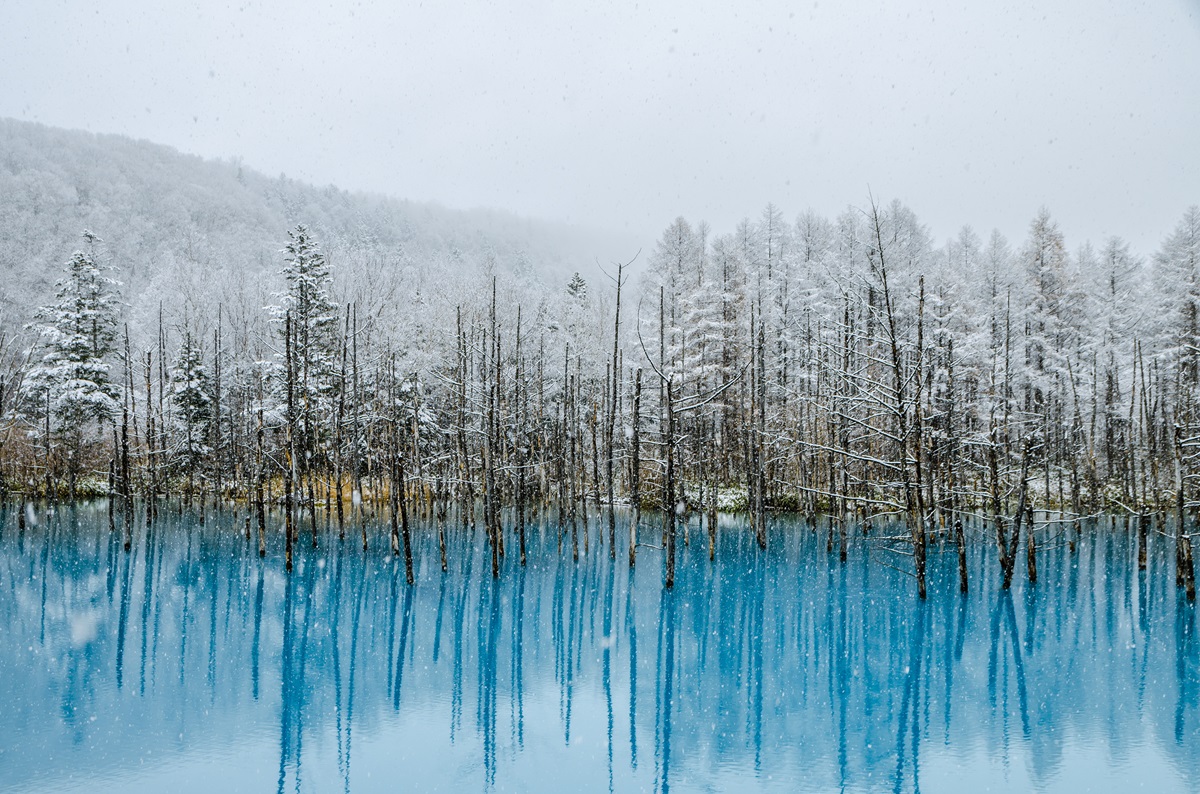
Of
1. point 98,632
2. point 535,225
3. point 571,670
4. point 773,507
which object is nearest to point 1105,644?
point 571,670

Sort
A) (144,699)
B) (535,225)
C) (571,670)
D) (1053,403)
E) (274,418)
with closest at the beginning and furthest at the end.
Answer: (144,699) → (571,670) → (274,418) → (1053,403) → (535,225)

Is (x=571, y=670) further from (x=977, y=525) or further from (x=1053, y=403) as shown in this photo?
(x=1053, y=403)

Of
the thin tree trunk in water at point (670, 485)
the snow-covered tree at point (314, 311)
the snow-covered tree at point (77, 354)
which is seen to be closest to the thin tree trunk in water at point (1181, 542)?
the thin tree trunk in water at point (670, 485)

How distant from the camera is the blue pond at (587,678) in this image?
10.2 m

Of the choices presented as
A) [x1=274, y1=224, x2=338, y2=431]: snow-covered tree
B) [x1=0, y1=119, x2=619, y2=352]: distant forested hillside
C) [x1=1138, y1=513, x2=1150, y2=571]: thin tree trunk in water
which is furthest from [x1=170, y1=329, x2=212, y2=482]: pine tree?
[x1=1138, y1=513, x2=1150, y2=571]: thin tree trunk in water

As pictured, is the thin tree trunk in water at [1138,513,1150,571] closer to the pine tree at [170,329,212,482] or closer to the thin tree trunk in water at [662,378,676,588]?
the thin tree trunk in water at [662,378,676,588]

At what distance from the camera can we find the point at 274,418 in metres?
34.3

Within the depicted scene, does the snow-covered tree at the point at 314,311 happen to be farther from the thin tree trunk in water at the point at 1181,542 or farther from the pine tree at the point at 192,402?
the thin tree trunk in water at the point at 1181,542

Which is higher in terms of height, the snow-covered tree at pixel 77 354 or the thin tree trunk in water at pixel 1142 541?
the snow-covered tree at pixel 77 354

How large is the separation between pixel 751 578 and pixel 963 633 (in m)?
7.05

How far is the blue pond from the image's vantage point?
10.2 m

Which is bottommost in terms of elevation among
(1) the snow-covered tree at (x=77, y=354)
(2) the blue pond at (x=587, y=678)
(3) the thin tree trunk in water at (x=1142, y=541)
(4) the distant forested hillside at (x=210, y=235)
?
(2) the blue pond at (x=587, y=678)

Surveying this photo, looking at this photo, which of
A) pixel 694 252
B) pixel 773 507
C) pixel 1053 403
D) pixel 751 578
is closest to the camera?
pixel 751 578

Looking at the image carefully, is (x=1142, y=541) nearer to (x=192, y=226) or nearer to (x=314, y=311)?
(x=314, y=311)
